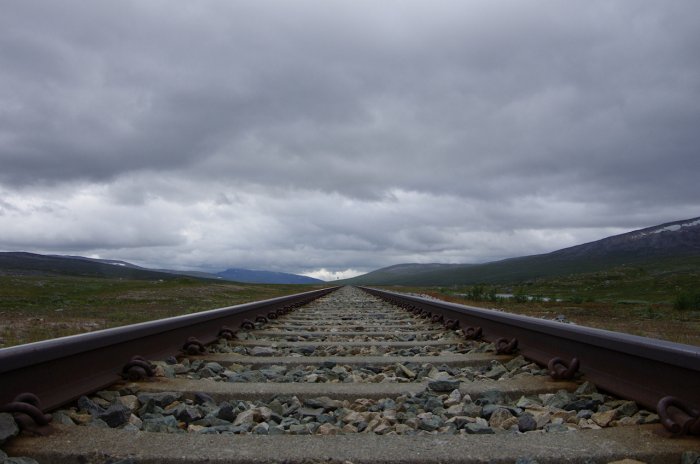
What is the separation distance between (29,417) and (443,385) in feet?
6.78

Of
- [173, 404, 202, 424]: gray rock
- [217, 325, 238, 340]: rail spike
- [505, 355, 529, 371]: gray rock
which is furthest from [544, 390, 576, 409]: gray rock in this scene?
[217, 325, 238, 340]: rail spike

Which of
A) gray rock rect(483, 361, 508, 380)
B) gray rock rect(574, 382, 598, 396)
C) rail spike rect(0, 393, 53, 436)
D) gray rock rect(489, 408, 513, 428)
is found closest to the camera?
rail spike rect(0, 393, 53, 436)

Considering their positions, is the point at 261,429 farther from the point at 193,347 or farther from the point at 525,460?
the point at 193,347

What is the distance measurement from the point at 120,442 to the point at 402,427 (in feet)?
3.78

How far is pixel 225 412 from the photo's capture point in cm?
269

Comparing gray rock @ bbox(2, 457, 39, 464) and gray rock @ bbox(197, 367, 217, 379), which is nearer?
gray rock @ bbox(2, 457, 39, 464)

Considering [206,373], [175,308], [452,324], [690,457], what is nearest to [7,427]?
[206,373]

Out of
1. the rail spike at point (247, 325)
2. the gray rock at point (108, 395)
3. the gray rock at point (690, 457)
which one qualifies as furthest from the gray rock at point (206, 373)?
the rail spike at point (247, 325)

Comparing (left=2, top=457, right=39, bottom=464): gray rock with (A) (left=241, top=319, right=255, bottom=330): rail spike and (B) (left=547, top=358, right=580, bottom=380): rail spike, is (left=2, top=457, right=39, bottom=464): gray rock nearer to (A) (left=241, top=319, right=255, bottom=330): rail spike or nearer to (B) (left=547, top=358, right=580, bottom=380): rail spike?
(B) (left=547, top=358, right=580, bottom=380): rail spike

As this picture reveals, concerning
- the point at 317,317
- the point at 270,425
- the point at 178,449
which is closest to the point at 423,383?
the point at 270,425

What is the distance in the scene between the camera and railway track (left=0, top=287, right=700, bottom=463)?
81.2 inches

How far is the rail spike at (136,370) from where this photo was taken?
333cm

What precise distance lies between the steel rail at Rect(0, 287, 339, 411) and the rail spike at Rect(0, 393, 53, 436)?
0.25 feet

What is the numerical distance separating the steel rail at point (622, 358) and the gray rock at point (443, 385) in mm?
756
